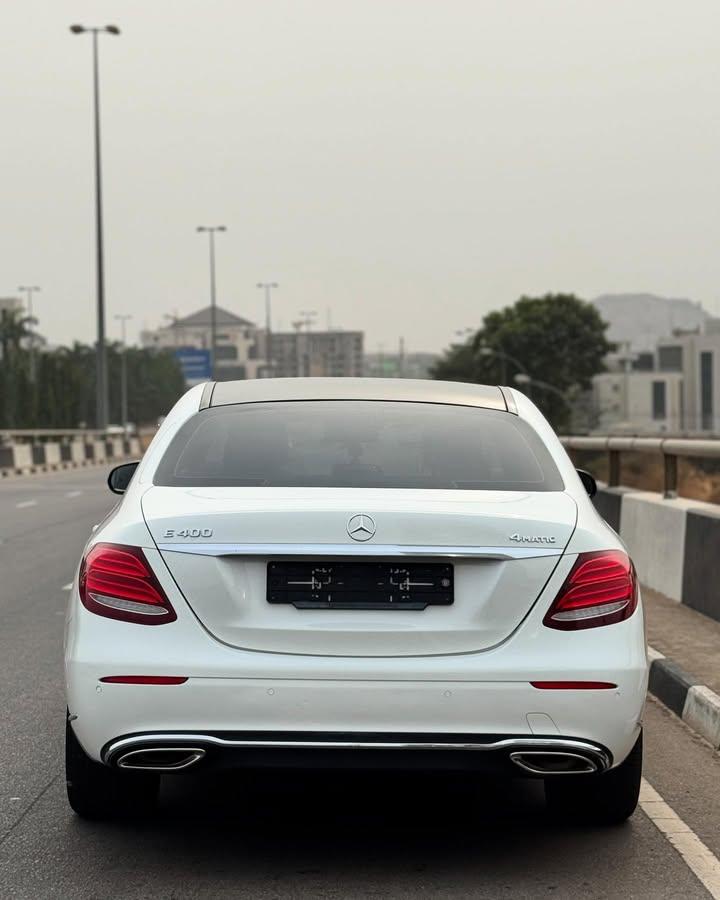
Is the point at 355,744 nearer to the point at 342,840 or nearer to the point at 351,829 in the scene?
the point at 342,840

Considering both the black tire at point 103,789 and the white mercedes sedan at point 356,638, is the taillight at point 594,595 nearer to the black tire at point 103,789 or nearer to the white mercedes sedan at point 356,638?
the white mercedes sedan at point 356,638

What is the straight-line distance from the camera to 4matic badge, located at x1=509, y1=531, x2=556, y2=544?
190 inches

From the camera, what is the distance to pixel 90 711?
481 cm

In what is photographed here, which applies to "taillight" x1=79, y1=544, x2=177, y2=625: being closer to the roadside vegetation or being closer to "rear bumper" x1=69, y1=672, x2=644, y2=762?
"rear bumper" x1=69, y1=672, x2=644, y2=762

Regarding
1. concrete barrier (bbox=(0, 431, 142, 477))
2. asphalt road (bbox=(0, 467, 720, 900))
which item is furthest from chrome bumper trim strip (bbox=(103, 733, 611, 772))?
concrete barrier (bbox=(0, 431, 142, 477))

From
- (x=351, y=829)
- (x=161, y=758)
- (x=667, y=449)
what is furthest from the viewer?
(x=667, y=449)

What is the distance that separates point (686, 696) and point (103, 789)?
3.22 m

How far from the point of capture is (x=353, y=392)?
6047 millimetres

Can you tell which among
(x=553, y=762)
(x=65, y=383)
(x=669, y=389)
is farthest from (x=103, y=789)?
(x=669, y=389)

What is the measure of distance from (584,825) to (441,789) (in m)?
0.72

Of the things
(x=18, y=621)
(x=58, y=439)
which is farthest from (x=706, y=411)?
(x=18, y=621)

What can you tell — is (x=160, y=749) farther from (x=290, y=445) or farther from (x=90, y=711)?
(x=290, y=445)

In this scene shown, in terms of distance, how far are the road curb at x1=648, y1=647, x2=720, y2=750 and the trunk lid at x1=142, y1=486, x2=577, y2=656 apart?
247cm

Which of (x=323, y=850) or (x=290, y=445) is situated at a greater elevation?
(x=290, y=445)
